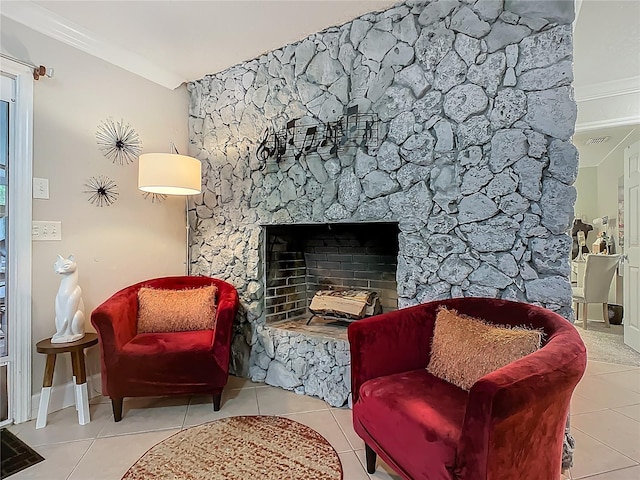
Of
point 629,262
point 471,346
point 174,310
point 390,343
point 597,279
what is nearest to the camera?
point 471,346

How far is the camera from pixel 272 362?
9.09ft

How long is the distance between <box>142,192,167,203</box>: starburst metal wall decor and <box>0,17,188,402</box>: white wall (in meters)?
0.04

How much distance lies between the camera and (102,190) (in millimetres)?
2688

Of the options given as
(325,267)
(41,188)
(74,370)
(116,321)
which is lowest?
(74,370)

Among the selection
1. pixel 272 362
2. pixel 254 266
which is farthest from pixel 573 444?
pixel 254 266

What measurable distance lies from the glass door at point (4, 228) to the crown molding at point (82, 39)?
1.29 feet

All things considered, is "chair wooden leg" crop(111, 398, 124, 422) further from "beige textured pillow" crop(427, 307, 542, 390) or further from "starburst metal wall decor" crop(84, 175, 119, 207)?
"beige textured pillow" crop(427, 307, 542, 390)

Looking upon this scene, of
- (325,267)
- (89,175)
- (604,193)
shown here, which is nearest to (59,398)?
(89,175)

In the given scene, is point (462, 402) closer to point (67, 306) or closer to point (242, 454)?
point (242, 454)

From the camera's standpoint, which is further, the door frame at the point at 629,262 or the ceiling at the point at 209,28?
the door frame at the point at 629,262

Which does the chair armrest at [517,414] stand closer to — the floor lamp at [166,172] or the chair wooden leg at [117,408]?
the chair wooden leg at [117,408]

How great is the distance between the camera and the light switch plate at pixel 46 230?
2.30 meters

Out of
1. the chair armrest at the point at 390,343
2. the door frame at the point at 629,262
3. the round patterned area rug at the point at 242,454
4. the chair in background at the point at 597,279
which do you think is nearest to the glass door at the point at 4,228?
the round patterned area rug at the point at 242,454

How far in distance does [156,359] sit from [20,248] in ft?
3.49
